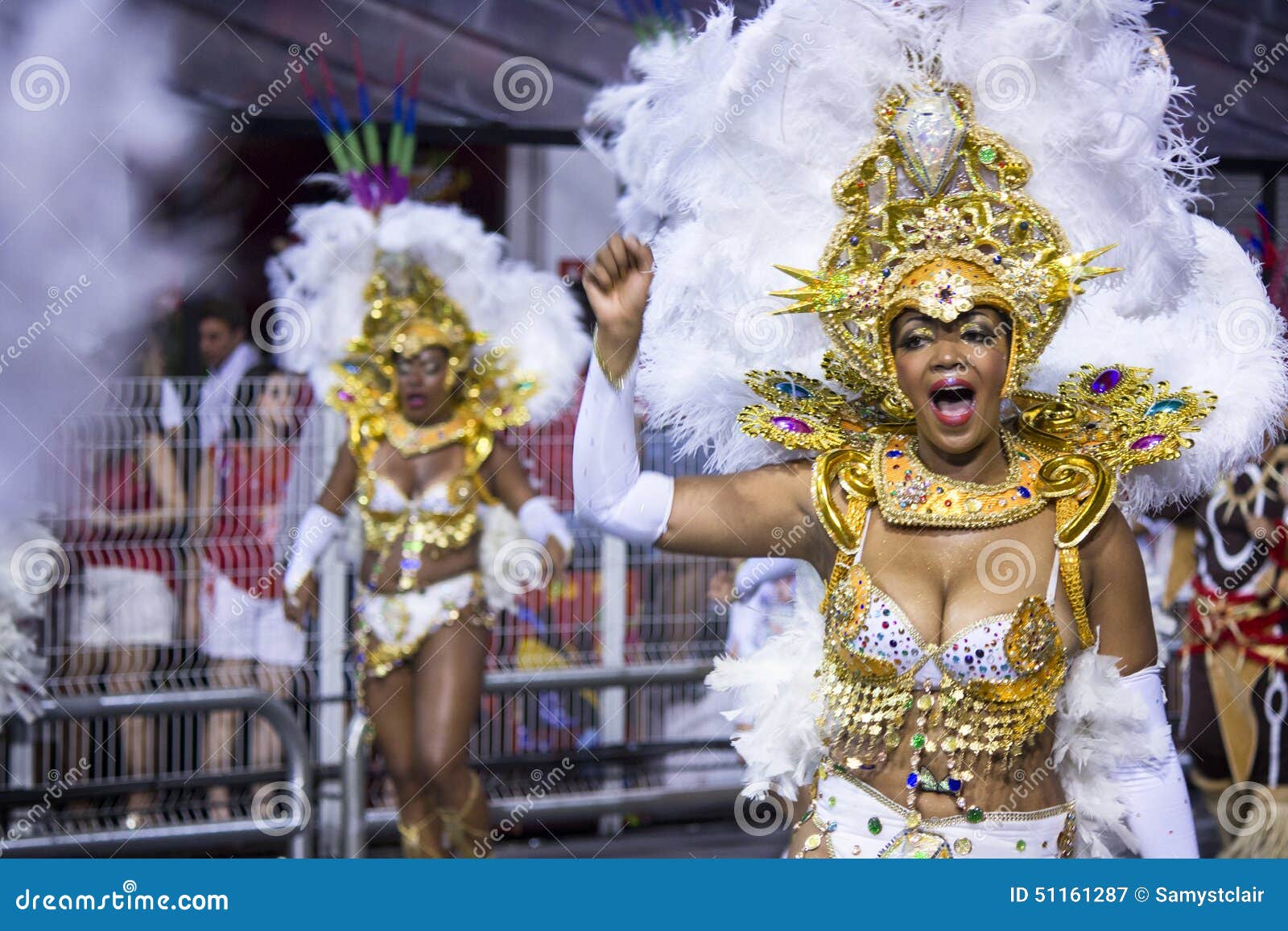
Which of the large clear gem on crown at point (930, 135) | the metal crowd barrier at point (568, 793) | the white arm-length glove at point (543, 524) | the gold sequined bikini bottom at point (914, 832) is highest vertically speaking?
the large clear gem on crown at point (930, 135)

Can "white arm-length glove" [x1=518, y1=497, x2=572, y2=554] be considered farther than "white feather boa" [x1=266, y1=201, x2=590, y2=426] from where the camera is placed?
No

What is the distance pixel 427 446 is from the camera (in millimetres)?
6074

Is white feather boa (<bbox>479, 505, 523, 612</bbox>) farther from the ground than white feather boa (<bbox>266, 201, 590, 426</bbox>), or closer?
closer

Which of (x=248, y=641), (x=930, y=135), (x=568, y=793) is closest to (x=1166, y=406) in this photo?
(x=930, y=135)

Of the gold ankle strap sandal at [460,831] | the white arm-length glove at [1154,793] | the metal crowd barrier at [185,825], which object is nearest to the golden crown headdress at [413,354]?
the metal crowd barrier at [185,825]

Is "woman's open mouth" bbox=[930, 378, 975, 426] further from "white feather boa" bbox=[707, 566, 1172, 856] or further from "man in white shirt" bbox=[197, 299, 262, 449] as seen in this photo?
"man in white shirt" bbox=[197, 299, 262, 449]

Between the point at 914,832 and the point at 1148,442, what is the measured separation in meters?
0.89

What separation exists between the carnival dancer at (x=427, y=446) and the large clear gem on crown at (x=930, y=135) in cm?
338

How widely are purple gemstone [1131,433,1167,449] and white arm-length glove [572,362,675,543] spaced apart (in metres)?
0.92

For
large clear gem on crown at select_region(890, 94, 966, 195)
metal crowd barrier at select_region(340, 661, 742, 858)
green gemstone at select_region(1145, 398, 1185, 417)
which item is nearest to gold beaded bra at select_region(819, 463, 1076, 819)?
green gemstone at select_region(1145, 398, 1185, 417)

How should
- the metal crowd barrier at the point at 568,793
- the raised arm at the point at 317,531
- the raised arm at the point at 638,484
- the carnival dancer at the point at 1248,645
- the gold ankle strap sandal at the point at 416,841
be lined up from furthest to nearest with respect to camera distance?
the metal crowd barrier at the point at 568,793, the raised arm at the point at 317,531, the gold ankle strap sandal at the point at 416,841, the carnival dancer at the point at 1248,645, the raised arm at the point at 638,484

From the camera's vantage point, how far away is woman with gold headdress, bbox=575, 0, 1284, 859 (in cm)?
273

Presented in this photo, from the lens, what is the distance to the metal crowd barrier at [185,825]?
6051mm

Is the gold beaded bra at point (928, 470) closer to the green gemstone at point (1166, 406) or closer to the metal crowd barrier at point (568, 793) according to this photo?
the green gemstone at point (1166, 406)
